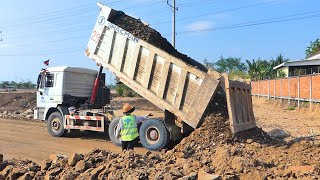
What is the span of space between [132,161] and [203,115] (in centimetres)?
354

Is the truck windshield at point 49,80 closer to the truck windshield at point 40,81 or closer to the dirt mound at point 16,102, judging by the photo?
the truck windshield at point 40,81

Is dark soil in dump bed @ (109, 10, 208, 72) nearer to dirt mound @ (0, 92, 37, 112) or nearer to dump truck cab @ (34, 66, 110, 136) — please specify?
dump truck cab @ (34, 66, 110, 136)

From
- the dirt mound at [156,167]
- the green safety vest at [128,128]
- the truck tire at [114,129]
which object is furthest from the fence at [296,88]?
the green safety vest at [128,128]

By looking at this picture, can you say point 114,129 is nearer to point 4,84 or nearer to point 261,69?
point 261,69

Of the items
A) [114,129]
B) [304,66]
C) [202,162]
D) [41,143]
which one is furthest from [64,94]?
[304,66]

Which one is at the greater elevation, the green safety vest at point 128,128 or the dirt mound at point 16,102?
the dirt mound at point 16,102

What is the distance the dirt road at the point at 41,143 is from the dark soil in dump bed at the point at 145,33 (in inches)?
117

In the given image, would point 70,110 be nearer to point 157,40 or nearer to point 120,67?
point 120,67

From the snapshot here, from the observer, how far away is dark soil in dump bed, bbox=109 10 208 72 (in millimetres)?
10758

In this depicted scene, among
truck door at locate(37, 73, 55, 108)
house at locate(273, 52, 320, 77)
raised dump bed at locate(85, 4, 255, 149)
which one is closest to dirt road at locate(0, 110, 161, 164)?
truck door at locate(37, 73, 55, 108)

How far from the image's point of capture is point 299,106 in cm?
2177

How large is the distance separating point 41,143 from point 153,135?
12.3 feet

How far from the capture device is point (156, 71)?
9.89 metres

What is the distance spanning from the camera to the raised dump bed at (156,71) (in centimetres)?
912
